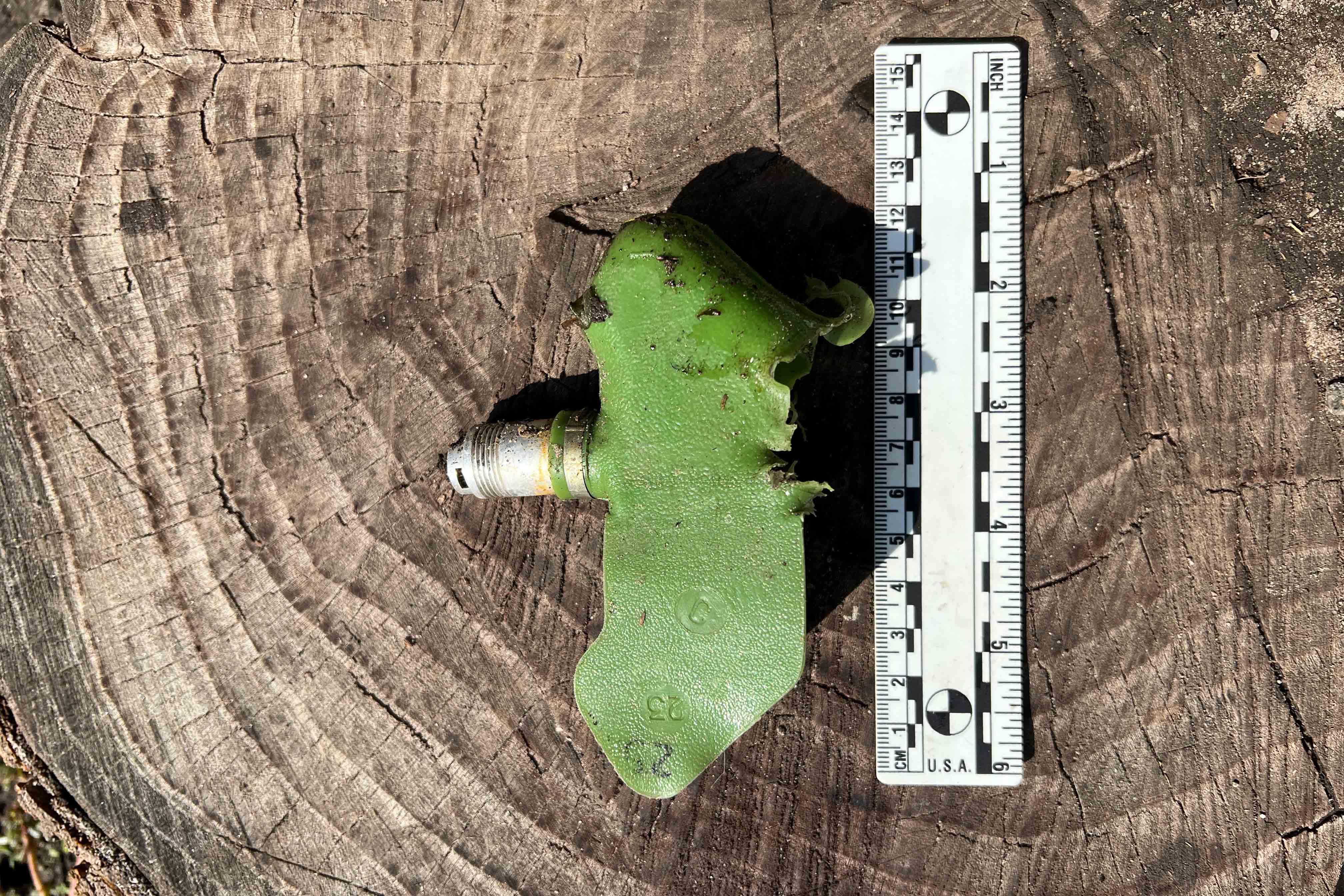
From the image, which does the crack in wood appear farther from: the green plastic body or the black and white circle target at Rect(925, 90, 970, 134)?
the black and white circle target at Rect(925, 90, 970, 134)

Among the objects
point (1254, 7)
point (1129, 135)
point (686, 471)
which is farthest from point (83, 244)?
point (1254, 7)

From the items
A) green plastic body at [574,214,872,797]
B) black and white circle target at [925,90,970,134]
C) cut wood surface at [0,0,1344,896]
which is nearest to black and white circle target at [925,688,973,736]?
cut wood surface at [0,0,1344,896]

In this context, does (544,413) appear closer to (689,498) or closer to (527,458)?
(527,458)

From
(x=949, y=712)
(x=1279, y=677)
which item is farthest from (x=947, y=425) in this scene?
(x=1279, y=677)

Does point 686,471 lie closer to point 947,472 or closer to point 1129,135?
point 947,472

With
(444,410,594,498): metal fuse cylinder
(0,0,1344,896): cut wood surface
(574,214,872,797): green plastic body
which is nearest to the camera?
(574,214,872,797): green plastic body

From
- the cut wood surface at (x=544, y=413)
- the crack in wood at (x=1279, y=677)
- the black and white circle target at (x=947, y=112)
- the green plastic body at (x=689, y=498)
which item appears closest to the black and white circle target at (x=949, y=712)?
the cut wood surface at (x=544, y=413)
